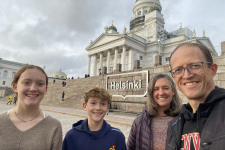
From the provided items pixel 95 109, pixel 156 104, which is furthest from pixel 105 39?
pixel 95 109

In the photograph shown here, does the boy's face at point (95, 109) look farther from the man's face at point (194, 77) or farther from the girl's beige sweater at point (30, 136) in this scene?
the man's face at point (194, 77)

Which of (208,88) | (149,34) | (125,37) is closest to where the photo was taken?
(208,88)

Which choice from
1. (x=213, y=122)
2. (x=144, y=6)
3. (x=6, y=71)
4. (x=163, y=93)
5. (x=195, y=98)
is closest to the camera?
(x=213, y=122)

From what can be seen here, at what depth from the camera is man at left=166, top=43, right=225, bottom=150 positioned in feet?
3.71

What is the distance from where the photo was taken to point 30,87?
5.53ft

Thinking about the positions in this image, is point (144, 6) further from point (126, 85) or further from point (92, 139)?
point (92, 139)

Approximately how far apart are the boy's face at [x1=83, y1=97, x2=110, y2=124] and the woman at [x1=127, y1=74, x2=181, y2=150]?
0.64 meters

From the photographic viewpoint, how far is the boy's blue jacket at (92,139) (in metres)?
1.93

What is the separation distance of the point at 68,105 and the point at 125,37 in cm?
2333

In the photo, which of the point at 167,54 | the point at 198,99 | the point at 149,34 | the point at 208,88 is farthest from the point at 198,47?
the point at 149,34

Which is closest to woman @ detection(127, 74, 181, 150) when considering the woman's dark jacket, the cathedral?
the woman's dark jacket

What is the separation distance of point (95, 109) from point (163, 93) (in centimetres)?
113

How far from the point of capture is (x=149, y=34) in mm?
42156

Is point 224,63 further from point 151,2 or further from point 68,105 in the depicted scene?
point 151,2
